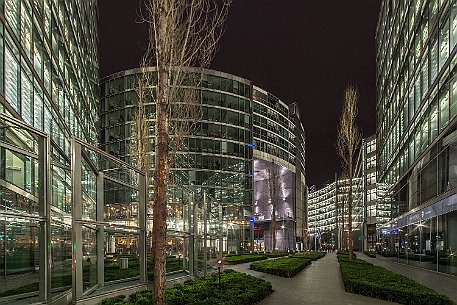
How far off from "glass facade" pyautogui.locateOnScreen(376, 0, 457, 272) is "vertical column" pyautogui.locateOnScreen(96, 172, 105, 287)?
2181 cm

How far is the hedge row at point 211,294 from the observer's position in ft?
39.6

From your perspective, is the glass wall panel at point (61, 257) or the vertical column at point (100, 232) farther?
the vertical column at point (100, 232)

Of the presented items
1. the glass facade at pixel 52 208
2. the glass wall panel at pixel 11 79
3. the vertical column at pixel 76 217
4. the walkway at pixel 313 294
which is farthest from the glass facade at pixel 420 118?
the vertical column at pixel 76 217

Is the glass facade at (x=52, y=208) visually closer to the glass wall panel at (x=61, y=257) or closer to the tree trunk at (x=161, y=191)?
the glass wall panel at (x=61, y=257)

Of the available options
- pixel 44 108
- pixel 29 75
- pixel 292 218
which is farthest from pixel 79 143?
pixel 292 218

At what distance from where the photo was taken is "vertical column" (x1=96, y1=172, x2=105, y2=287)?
11.8 meters

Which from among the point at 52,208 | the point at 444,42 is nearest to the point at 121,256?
the point at 52,208

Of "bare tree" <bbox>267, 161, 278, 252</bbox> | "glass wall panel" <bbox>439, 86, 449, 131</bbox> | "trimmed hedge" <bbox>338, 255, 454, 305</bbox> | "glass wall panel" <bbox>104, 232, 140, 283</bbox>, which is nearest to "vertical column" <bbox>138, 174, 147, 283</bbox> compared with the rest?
"glass wall panel" <bbox>104, 232, 140, 283</bbox>

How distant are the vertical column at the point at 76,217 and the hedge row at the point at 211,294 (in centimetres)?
137

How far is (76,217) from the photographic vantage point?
31.6 ft

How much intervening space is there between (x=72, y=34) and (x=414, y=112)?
3031cm

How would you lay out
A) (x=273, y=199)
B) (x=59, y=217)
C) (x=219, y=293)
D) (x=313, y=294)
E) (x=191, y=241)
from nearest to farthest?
(x=59, y=217) → (x=219, y=293) → (x=313, y=294) → (x=191, y=241) → (x=273, y=199)

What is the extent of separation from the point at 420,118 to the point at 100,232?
31.9 meters

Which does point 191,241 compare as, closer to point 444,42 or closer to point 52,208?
point 52,208
